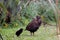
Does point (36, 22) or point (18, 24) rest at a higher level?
point (36, 22)

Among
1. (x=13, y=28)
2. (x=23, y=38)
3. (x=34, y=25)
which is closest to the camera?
(x=23, y=38)

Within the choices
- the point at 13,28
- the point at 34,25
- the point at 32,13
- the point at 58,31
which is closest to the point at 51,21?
the point at 32,13

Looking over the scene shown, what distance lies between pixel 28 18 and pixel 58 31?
365 inches

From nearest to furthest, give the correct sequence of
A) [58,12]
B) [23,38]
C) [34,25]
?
[58,12] → [23,38] → [34,25]

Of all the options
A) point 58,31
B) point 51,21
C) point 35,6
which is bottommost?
point 51,21

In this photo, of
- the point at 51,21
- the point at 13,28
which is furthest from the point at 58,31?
the point at 51,21

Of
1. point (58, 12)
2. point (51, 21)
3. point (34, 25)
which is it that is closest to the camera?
point (58, 12)

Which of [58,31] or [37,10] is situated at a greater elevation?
[58,31]

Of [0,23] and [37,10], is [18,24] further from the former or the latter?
[37,10]

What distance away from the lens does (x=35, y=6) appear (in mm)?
10266

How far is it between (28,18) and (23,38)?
3345 millimetres

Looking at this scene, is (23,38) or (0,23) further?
(0,23)

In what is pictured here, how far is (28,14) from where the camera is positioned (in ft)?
33.7

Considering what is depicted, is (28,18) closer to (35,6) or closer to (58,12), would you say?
(35,6)
